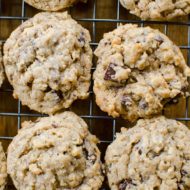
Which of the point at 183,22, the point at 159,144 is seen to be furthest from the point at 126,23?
the point at 159,144

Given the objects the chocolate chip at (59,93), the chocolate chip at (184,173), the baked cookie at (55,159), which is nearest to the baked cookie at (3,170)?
the baked cookie at (55,159)

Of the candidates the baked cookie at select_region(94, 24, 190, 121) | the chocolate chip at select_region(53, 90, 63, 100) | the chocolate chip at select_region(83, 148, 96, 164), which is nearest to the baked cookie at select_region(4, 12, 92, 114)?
the chocolate chip at select_region(53, 90, 63, 100)

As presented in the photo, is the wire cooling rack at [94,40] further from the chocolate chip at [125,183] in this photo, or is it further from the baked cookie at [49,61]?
the chocolate chip at [125,183]

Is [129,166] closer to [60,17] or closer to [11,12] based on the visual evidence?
[60,17]

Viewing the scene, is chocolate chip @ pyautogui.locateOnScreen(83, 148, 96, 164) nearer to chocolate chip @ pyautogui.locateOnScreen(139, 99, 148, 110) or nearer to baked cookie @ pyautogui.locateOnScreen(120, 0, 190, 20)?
chocolate chip @ pyautogui.locateOnScreen(139, 99, 148, 110)

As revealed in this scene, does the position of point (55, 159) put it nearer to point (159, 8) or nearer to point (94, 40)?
point (94, 40)

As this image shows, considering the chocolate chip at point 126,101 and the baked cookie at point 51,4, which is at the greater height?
the baked cookie at point 51,4

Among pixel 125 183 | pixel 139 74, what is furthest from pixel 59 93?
pixel 125 183
